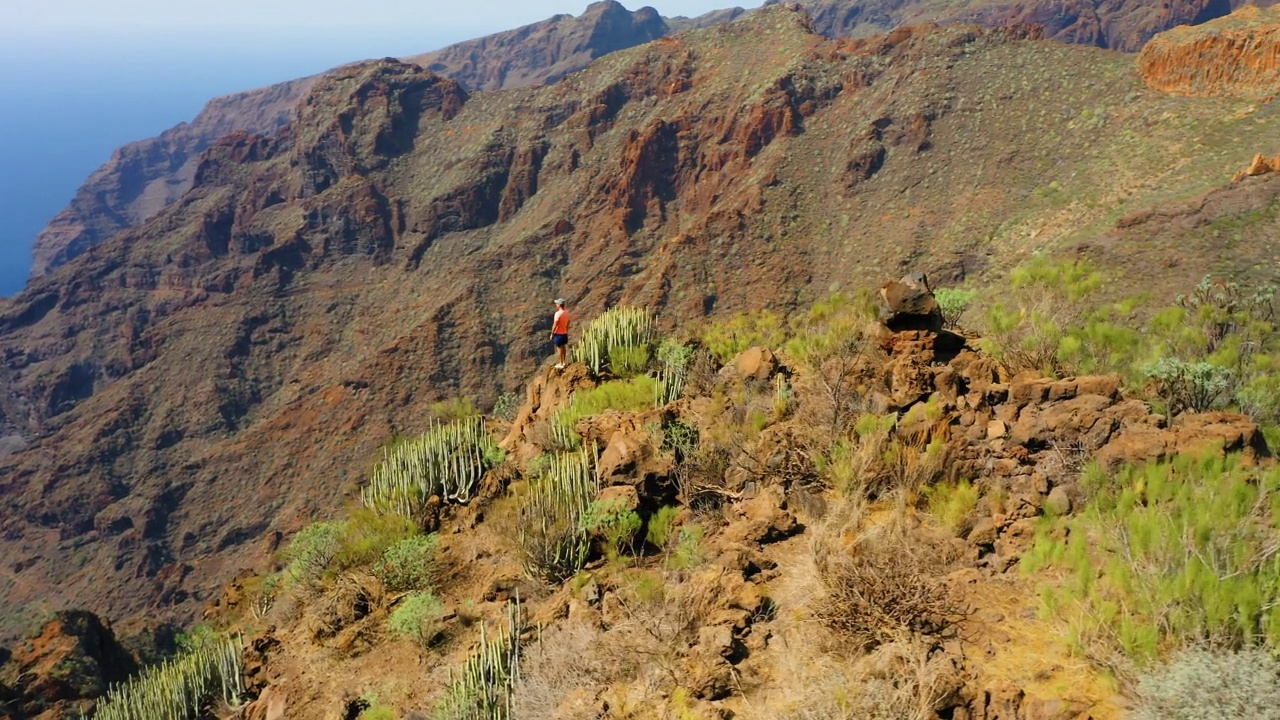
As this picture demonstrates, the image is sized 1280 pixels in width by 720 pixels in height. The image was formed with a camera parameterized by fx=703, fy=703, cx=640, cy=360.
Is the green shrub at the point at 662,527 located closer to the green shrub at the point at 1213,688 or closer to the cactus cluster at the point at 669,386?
the cactus cluster at the point at 669,386

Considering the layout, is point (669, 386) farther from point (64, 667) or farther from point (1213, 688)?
point (64, 667)

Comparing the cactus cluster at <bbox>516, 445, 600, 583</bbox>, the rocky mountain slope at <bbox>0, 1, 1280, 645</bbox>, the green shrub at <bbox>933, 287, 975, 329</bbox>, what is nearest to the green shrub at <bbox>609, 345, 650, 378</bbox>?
the cactus cluster at <bbox>516, 445, 600, 583</bbox>

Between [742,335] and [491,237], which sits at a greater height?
[742,335]

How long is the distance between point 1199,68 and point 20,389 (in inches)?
3691

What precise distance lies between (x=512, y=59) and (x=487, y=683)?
16398 cm

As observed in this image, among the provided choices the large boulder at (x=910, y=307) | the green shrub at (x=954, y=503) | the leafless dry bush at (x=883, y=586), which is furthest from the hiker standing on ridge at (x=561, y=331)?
the leafless dry bush at (x=883, y=586)

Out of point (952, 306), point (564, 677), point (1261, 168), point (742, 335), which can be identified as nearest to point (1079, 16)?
point (1261, 168)

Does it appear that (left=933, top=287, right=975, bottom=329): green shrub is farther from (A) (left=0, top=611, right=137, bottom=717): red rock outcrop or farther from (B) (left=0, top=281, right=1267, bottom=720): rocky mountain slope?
(A) (left=0, top=611, right=137, bottom=717): red rock outcrop

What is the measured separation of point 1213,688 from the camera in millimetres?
3100

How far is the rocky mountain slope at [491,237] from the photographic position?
3519cm

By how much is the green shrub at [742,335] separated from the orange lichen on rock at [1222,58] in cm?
3022

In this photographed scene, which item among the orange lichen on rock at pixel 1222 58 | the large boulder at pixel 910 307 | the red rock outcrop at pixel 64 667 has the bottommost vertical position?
the red rock outcrop at pixel 64 667

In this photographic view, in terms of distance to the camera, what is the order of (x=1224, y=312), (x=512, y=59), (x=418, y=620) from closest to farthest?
1. (x=418, y=620)
2. (x=1224, y=312)
3. (x=512, y=59)

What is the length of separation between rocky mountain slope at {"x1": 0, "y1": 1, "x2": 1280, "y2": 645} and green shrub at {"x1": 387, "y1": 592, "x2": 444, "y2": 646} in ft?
68.6
